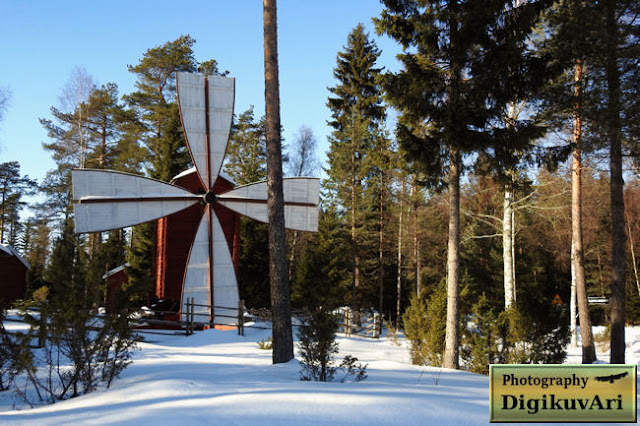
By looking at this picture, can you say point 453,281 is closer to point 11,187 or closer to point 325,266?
point 325,266

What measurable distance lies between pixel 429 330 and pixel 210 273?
7.29 m

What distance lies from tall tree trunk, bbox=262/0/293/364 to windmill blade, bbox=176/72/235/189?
7224 millimetres

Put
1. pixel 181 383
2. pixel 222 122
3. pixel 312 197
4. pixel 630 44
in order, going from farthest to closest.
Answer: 1. pixel 312 197
2. pixel 222 122
3. pixel 630 44
4. pixel 181 383

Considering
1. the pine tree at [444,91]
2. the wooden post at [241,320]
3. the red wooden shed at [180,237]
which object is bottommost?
the wooden post at [241,320]

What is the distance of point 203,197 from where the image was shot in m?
16.2

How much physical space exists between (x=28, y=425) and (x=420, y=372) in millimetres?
6432

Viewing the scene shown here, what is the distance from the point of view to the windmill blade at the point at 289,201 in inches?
658

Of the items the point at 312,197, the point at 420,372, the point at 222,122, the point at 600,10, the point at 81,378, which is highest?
the point at 600,10

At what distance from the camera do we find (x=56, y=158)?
32.0m

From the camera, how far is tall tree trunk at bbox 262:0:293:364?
8.60 m

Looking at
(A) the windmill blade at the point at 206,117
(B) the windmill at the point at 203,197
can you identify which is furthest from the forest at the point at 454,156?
(A) the windmill blade at the point at 206,117

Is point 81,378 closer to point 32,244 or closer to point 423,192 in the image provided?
point 423,192

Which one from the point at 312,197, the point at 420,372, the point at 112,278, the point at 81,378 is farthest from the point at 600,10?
the point at 112,278

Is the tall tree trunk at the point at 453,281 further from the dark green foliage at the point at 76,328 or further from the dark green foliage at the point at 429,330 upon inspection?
the dark green foliage at the point at 76,328
